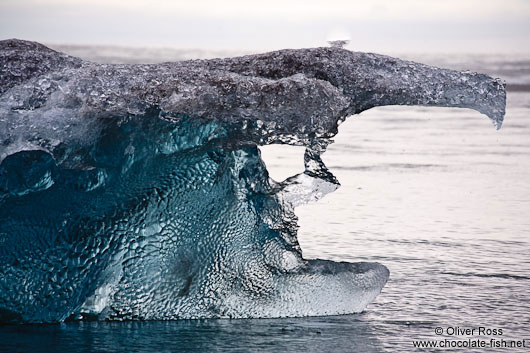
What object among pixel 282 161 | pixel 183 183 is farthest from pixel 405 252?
pixel 282 161

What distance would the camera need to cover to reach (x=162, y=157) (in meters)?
3.40

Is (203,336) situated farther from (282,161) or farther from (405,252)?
(282,161)

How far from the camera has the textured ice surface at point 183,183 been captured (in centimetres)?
321

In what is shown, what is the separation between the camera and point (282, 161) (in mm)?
6848

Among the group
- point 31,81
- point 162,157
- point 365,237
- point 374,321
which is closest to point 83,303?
point 162,157

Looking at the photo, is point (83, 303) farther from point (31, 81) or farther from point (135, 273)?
point (31, 81)

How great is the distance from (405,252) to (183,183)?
1.27 metres

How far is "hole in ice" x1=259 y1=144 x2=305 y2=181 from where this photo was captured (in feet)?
20.5

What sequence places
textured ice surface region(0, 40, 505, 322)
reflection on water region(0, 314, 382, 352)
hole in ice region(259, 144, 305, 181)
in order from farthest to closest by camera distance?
hole in ice region(259, 144, 305, 181) < textured ice surface region(0, 40, 505, 322) < reflection on water region(0, 314, 382, 352)

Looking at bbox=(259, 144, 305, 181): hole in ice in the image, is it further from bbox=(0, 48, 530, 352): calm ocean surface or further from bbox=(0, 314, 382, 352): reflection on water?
bbox=(0, 314, 382, 352): reflection on water

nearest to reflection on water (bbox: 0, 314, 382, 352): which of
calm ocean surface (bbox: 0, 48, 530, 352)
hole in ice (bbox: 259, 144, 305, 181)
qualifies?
calm ocean surface (bbox: 0, 48, 530, 352)

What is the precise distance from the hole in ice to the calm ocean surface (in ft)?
0.04

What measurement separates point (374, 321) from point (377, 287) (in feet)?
0.79

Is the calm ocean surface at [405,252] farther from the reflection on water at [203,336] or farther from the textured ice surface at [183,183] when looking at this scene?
the textured ice surface at [183,183]
